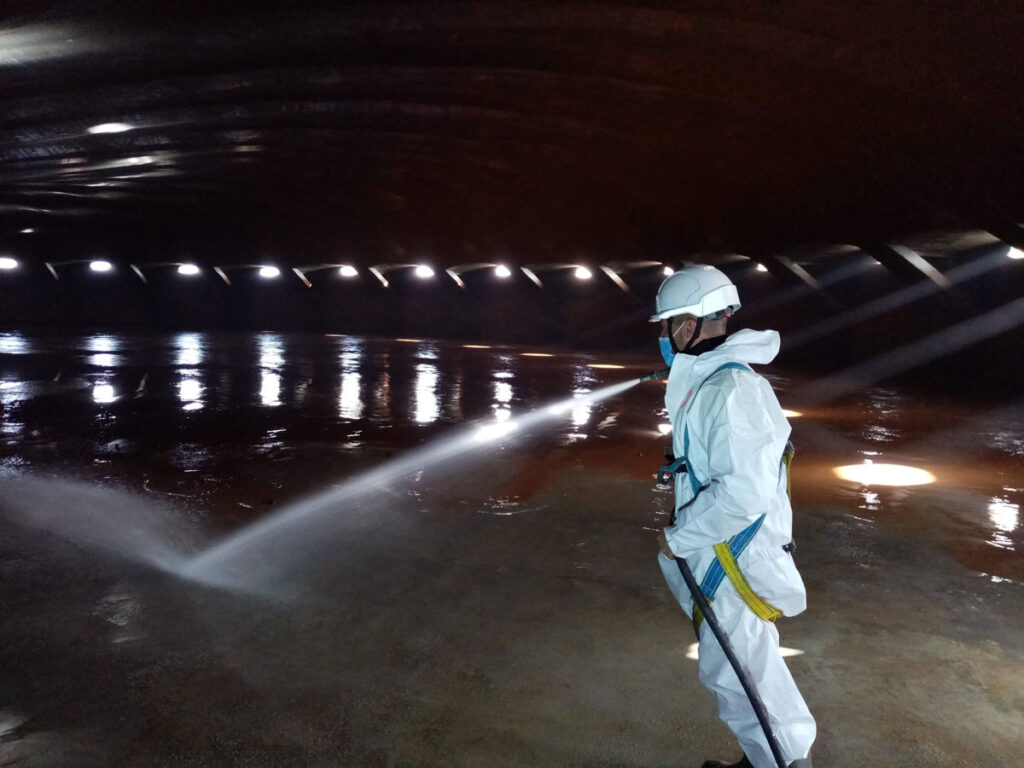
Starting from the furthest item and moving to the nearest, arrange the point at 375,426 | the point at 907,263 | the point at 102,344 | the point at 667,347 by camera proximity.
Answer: the point at 102,344 < the point at 907,263 < the point at 375,426 < the point at 667,347

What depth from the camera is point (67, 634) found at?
13.9 ft

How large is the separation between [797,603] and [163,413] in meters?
11.1

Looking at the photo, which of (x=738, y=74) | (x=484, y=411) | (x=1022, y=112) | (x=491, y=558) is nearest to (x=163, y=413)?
(x=484, y=411)

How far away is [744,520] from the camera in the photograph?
270cm

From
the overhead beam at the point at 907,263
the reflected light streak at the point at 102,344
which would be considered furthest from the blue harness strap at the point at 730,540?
the reflected light streak at the point at 102,344

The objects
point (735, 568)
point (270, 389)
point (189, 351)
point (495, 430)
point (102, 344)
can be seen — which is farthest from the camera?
point (102, 344)

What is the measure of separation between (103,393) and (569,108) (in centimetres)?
974

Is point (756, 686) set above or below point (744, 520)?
below

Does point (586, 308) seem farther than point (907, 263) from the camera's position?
Yes

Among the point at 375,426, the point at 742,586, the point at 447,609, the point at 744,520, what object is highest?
the point at 744,520

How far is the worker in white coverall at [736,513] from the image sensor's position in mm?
2693

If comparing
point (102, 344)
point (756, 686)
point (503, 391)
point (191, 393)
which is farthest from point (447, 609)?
point (102, 344)

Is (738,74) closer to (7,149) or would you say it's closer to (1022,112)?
(1022,112)

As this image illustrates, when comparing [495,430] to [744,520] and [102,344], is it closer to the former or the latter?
[744,520]
